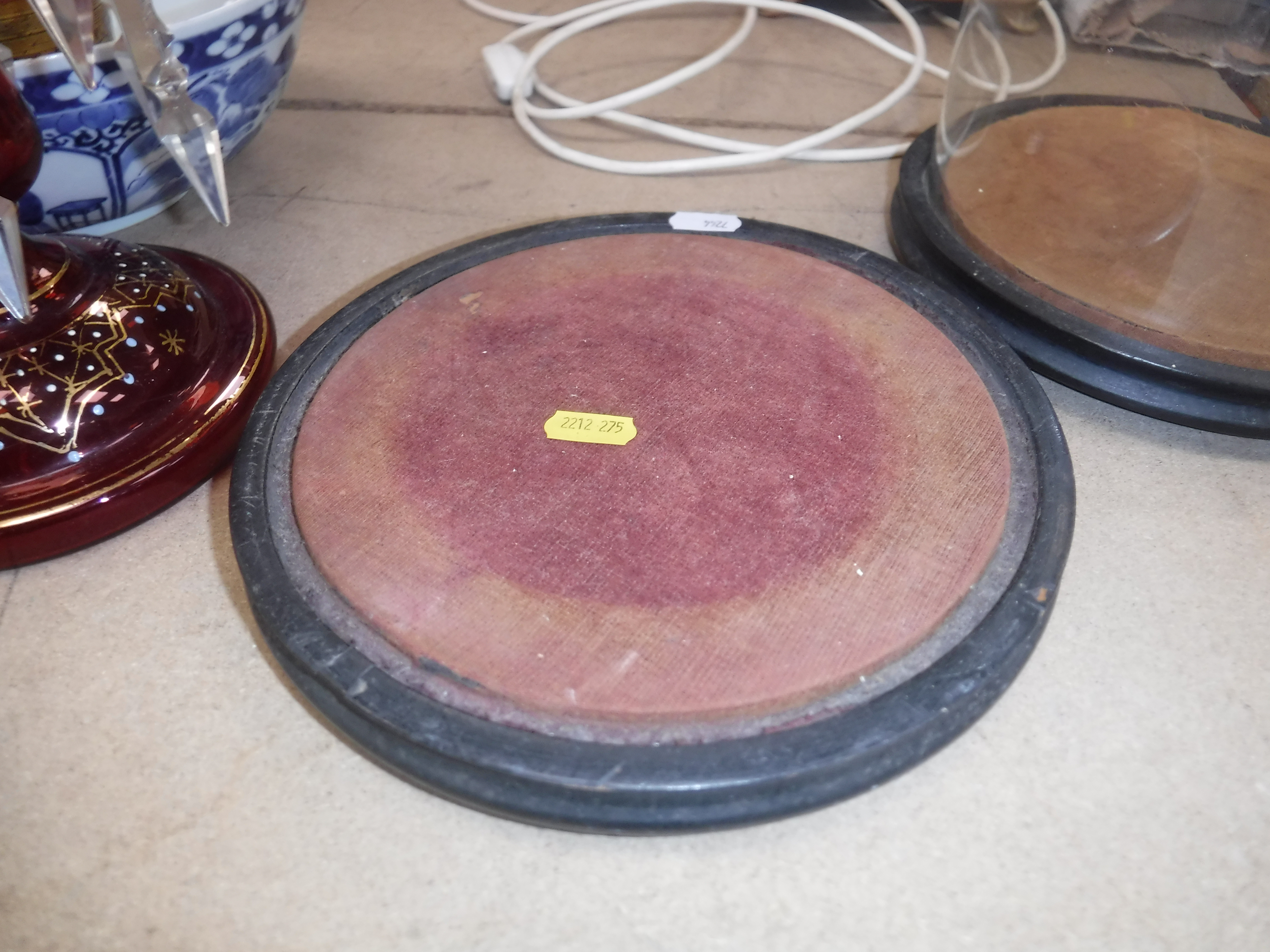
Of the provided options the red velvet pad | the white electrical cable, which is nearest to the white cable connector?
the white electrical cable

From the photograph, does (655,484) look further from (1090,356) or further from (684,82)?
(684,82)

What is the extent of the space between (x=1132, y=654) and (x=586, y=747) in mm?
271

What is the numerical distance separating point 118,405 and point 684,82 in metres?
0.64

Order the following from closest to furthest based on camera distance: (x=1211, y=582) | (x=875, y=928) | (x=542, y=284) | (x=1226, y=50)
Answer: (x=875, y=928) → (x=1211, y=582) → (x=542, y=284) → (x=1226, y=50)

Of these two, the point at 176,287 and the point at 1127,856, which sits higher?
the point at 176,287

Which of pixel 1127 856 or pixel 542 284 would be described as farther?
pixel 542 284

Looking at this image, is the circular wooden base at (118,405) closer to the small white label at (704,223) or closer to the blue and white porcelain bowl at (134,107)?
the blue and white porcelain bowl at (134,107)

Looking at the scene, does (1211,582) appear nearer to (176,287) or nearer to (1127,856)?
(1127,856)

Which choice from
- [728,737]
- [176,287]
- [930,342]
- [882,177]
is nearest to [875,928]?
[728,737]

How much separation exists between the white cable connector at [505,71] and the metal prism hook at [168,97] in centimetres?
41

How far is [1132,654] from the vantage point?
0.45 m

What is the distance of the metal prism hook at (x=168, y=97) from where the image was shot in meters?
0.47

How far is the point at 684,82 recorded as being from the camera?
932 millimetres

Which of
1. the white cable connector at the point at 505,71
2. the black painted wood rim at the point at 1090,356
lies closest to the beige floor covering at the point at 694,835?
the black painted wood rim at the point at 1090,356
